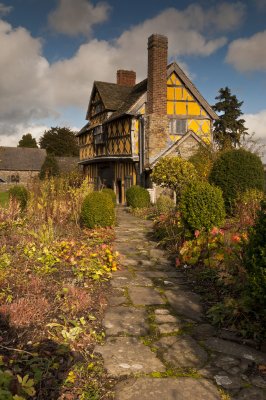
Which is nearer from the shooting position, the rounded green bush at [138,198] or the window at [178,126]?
the rounded green bush at [138,198]

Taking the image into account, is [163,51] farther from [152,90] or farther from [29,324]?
[29,324]

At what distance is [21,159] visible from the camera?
54188 mm

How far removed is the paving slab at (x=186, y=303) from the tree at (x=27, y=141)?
75.8 meters

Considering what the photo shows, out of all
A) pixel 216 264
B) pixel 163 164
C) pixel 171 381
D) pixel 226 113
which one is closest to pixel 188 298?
pixel 216 264

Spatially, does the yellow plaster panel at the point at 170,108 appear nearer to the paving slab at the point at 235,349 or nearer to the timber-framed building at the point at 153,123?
the timber-framed building at the point at 153,123

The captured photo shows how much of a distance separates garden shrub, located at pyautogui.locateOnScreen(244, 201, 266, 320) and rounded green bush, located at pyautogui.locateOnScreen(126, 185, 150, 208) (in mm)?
12751

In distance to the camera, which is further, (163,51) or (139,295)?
(163,51)

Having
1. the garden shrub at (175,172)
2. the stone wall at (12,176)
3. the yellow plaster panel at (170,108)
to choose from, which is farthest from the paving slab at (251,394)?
the stone wall at (12,176)

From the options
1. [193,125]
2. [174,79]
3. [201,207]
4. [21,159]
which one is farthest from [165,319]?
[21,159]

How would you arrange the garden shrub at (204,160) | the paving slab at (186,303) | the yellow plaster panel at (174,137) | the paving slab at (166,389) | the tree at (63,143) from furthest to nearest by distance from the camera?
the tree at (63,143) → the yellow plaster panel at (174,137) → the garden shrub at (204,160) → the paving slab at (186,303) → the paving slab at (166,389)

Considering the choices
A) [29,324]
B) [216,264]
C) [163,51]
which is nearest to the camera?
[29,324]

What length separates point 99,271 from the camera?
5.59 metres

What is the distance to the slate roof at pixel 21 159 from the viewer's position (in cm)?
5234

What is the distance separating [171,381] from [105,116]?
22679mm
